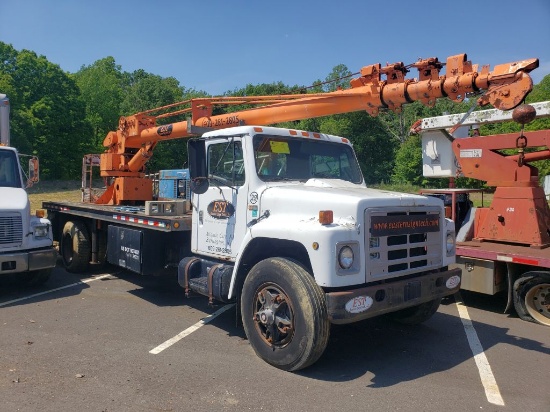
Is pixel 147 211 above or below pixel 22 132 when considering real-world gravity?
below

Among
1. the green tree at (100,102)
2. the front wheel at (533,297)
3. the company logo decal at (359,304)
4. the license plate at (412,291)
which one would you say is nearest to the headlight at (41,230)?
the company logo decal at (359,304)

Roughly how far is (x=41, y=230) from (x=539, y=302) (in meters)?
7.77

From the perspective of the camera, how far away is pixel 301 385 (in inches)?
164

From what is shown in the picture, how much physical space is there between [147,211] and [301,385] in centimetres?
381

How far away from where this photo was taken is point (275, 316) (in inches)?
179

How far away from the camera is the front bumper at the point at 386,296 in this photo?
407 cm

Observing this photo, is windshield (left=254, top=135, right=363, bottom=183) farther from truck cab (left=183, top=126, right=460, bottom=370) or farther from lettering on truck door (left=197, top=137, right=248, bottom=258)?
lettering on truck door (left=197, top=137, right=248, bottom=258)

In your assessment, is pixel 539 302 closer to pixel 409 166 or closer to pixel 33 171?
pixel 33 171

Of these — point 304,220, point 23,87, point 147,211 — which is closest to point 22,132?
point 23,87

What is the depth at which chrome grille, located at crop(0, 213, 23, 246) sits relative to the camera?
23.3 ft

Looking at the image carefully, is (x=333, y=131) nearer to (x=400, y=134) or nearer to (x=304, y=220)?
(x=400, y=134)

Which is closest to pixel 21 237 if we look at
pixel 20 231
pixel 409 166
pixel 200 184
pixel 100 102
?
pixel 20 231

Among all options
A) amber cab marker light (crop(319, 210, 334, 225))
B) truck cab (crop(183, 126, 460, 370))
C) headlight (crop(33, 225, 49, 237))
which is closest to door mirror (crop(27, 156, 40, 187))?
headlight (crop(33, 225, 49, 237))

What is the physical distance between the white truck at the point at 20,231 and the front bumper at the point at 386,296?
5.27 meters
